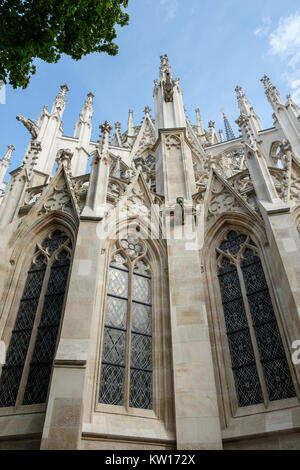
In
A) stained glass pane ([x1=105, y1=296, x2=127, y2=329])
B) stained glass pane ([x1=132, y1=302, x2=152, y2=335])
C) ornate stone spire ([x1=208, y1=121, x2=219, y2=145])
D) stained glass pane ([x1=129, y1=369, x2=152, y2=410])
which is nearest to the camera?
stained glass pane ([x1=129, y1=369, x2=152, y2=410])

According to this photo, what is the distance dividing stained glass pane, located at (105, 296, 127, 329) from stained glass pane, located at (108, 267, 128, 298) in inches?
7.4

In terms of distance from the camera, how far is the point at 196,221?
10.7 meters

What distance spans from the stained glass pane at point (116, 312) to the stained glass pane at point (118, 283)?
19cm

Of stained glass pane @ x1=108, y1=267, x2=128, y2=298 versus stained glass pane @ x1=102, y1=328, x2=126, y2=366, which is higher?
stained glass pane @ x1=108, y1=267, x2=128, y2=298

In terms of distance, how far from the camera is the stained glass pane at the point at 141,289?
9.06 metres

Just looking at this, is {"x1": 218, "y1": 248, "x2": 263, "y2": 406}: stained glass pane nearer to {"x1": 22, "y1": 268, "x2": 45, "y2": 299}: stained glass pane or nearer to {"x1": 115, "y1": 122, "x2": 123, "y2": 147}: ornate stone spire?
{"x1": 22, "y1": 268, "x2": 45, "y2": 299}: stained glass pane

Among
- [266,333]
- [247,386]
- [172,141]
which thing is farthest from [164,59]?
[247,386]

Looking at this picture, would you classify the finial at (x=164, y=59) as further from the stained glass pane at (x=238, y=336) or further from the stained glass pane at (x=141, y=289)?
the stained glass pane at (x=141, y=289)

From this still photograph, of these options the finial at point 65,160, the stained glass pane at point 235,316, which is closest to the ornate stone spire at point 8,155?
the finial at point 65,160

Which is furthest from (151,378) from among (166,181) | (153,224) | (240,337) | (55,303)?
(166,181)

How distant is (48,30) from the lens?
788 centimetres

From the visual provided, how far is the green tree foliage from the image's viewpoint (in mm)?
7711

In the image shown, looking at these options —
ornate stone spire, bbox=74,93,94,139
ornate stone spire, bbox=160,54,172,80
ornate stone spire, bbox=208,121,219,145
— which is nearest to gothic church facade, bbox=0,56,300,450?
ornate stone spire, bbox=160,54,172,80

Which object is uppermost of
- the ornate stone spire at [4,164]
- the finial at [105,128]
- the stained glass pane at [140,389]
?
the ornate stone spire at [4,164]
